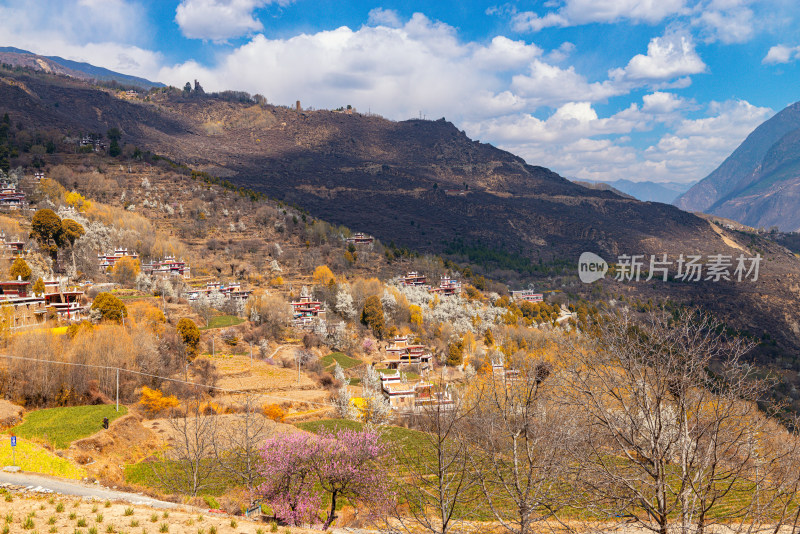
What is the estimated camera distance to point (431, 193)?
12544 centimetres

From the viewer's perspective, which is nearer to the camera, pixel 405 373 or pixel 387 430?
pixel 387 430

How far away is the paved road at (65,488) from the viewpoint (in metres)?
13.0

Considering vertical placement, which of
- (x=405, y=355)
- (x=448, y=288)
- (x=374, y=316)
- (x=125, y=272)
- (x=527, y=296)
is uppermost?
(x=125, y=272)

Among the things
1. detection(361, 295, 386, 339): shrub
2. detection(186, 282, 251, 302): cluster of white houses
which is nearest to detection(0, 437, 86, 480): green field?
detection(186, 282, 251, 302): cluster of white houses

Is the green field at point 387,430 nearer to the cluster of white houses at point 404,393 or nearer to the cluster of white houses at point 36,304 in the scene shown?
the cluster of white houses at point 404,393

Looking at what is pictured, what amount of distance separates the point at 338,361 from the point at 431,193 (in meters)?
89.9

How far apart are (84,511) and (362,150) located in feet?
500

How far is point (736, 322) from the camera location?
66.2 metres

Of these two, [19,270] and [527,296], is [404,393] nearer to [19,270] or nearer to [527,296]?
[19,270]

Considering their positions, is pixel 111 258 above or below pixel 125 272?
above

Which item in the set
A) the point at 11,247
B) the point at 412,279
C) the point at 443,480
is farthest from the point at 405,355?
the point at 443,480

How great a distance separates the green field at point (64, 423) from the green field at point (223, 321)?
1426 centimetres

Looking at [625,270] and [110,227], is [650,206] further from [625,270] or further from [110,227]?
[110,227]

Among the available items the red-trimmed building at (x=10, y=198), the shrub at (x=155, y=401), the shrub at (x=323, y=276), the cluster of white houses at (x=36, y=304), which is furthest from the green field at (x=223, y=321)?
the red-trimmed building at (x=10, y=198)
